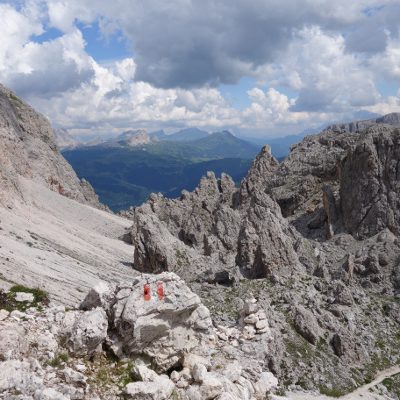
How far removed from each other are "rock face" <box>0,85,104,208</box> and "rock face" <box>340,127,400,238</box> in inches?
2562

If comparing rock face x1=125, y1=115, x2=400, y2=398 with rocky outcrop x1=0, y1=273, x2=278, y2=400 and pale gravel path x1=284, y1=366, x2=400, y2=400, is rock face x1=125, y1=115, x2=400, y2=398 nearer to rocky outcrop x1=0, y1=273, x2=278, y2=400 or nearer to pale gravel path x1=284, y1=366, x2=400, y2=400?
pale gravel path x1=284, y1=366, x2=400, y2=400

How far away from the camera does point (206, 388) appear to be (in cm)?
1878

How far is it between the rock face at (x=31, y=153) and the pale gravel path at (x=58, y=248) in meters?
7.35

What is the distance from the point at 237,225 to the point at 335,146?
184 ft

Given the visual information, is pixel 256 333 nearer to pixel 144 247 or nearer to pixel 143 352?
pixel 143 352

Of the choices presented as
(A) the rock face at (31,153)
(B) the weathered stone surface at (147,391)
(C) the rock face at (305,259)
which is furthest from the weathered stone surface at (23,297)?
(A) the rock face at (31,153)

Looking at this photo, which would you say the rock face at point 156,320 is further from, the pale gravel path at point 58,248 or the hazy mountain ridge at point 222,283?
the pale gravel path at point 58,248

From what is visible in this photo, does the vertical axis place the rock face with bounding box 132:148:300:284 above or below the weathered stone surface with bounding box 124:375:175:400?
below

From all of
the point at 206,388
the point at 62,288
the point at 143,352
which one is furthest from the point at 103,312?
the point at 62,288

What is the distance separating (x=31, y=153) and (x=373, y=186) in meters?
101

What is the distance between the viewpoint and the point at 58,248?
7200 cm

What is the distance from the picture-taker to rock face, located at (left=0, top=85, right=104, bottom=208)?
113 meters

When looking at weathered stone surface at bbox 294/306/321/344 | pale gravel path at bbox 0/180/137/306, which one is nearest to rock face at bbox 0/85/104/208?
pale gravel path at bbox 0/180/137/306

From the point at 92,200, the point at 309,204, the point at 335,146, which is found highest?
the point at 335,146
